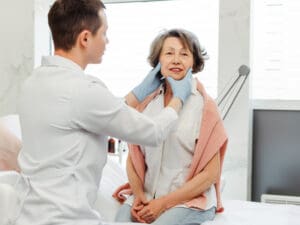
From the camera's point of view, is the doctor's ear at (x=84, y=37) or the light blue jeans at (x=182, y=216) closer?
the doctor's ear at (x=84, y=37)

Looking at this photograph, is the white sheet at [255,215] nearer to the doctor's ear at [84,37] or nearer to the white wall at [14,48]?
the doctor's ear at [84,37]

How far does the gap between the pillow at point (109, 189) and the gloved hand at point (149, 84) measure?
1.49 ft

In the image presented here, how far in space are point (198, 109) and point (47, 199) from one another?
28.5 inches

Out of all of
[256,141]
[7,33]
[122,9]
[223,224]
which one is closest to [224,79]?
[256,141]

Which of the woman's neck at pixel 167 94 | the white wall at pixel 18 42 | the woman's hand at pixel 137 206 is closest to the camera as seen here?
the woman's hand at pixel 137 206

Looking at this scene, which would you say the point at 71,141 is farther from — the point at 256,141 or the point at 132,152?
the point at 256,141

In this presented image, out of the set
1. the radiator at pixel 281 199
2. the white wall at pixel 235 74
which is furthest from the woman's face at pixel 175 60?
the radiator at pixel 281 199

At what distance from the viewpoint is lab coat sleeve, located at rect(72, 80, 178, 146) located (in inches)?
50.7

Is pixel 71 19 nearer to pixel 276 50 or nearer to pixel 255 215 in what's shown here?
pixel 255 215

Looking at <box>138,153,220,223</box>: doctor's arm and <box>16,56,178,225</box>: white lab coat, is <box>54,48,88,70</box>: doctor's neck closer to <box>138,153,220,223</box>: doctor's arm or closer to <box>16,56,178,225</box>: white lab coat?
<box>16,56,178,225</box>: white lab coat

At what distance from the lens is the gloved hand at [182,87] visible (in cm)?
165

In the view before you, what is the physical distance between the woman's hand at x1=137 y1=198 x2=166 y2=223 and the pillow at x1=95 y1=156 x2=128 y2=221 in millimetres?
183

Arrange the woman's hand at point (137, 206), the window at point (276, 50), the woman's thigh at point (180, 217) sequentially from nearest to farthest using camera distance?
1. the woman's thigh at point (180, 217)
2. the woman's hand at point (137, 206)
3. the window at point (276, 50)

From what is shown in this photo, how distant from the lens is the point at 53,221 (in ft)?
4.19
